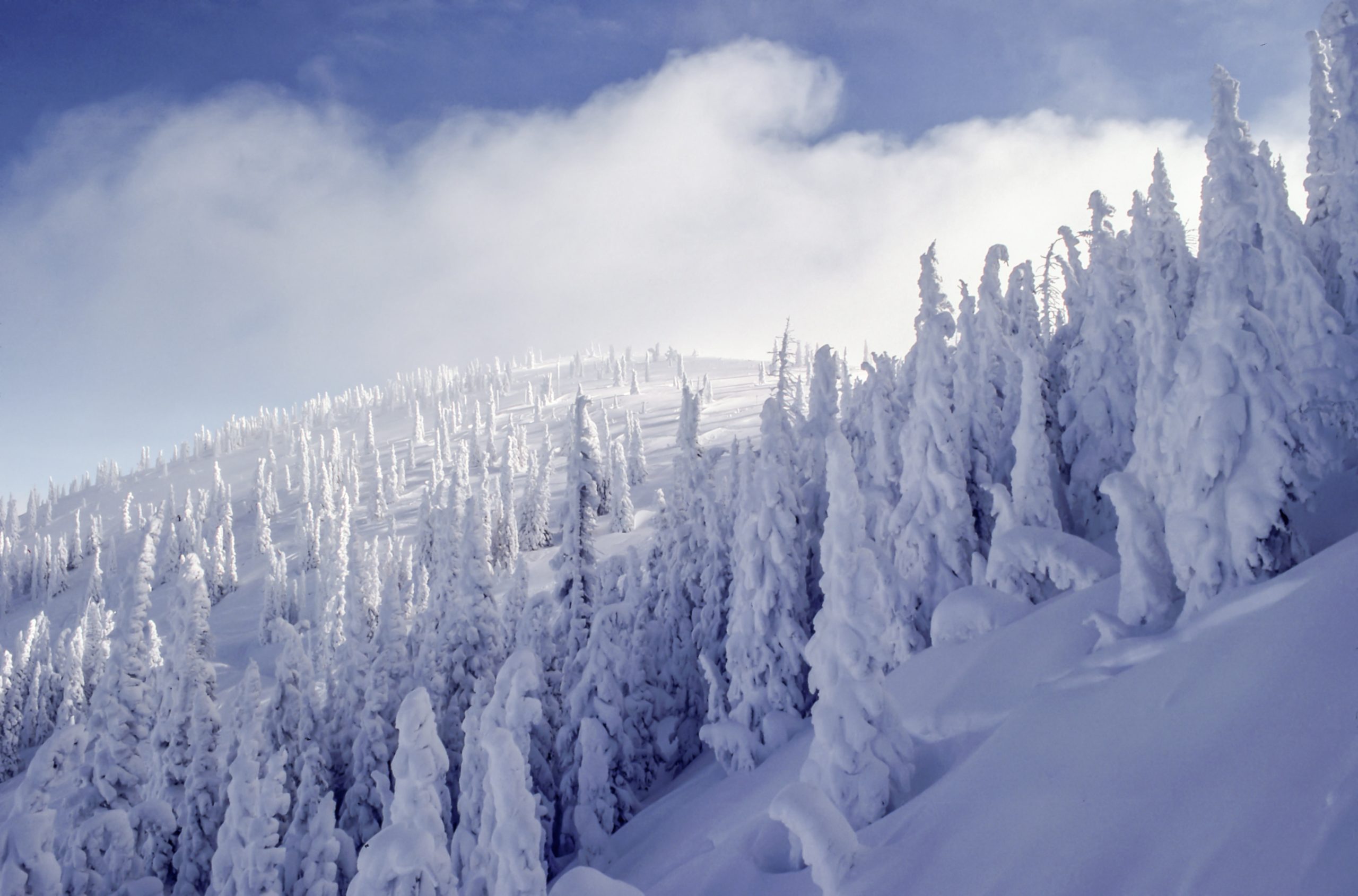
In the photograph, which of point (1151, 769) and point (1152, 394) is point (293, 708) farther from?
point (1152, 394)

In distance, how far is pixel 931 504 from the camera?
19.5 metres

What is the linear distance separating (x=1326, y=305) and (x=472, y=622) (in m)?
22.9

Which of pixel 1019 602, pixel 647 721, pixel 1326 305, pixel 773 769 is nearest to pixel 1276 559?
pixel 1019 602

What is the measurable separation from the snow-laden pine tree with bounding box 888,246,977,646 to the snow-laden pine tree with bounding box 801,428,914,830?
7.63 metres

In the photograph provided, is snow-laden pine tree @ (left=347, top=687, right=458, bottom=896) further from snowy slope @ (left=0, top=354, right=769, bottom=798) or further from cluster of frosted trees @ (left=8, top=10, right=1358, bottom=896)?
snowy slope @ (left=0, top=354, right=769, bottom=798)

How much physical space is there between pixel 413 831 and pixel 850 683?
7415 mm

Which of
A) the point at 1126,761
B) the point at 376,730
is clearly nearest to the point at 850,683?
the point at 1126,761

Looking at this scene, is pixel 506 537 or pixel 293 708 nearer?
pixel 293 708

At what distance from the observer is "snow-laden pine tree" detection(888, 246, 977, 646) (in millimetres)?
19031

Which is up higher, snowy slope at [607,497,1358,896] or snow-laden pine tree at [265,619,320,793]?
snowy slope at [607,497,1358,896]

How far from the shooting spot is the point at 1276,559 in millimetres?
8516

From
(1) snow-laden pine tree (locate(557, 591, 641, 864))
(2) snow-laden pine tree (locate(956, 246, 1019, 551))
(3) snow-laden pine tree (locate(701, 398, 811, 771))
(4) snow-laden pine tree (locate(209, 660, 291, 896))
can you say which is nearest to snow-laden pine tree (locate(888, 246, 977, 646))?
(2) snow-laden pine tree (locate(956, 246, 1019, 551))

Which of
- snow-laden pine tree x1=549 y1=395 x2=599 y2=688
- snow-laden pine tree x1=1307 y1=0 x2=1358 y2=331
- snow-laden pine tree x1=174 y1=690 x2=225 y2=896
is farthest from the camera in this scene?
snow-laden pine tree x1=549 y1=395 x2=599 y2=688

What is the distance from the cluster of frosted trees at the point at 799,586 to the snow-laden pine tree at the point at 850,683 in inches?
1.8
